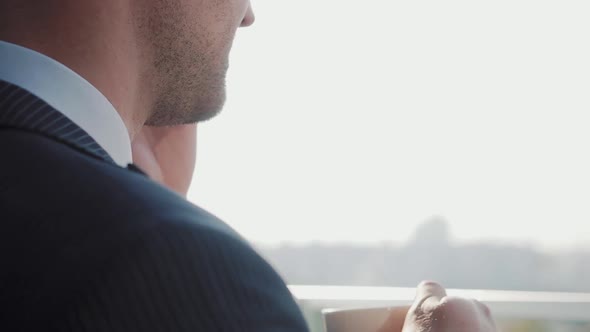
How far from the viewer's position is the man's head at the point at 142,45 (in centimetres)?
66

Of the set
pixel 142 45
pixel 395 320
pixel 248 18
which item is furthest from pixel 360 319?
pixel 248 18

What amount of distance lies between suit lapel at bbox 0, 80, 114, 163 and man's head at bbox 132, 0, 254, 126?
0.29 m

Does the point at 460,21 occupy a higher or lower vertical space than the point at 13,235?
higher

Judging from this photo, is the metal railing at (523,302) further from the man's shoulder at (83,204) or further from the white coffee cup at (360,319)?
the man's shoulder at (83,204)

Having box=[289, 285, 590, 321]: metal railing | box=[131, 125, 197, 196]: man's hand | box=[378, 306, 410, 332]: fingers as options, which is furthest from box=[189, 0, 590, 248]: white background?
box=[378, 306, 410, 332]: fingers

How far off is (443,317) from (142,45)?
0.42 meters

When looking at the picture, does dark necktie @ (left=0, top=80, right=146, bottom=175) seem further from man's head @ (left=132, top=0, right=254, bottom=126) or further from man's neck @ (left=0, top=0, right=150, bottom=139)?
man's head @ (left=132, top=0, right=254, bottom=126)

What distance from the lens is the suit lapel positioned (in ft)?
1.50

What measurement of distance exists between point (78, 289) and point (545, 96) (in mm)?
3511

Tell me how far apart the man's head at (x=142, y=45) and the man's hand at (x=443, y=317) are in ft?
1.12

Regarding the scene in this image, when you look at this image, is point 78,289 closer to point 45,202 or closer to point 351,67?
point 45,202

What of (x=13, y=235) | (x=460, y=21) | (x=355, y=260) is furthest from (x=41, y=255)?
(x=460, y=21)

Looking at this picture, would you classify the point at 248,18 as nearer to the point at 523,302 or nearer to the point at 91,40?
the point at 91,40

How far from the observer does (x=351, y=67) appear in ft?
13.0
